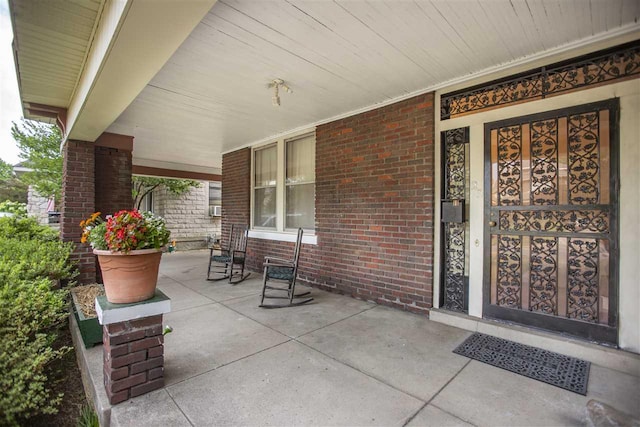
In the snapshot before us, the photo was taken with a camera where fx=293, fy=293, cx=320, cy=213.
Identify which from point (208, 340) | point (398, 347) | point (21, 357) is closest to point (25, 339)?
point (21, 357)

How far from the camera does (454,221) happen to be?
295 cm

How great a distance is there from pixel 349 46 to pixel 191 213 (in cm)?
904

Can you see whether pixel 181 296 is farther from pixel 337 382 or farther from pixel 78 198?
pixel 337 382

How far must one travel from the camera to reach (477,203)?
283 centimetres

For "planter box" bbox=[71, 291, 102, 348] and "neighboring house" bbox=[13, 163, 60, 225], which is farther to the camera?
"neighboring house" bbox=[13, 163, 60, 225]

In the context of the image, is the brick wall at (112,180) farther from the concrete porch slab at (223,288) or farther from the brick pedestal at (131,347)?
the brick pedestal at (131,347)

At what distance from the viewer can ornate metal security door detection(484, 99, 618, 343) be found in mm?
2225

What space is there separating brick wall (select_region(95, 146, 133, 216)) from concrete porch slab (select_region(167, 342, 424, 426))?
12.6 ft

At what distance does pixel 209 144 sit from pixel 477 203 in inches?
193

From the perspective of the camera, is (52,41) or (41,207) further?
(41,207)

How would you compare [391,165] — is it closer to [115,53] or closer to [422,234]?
[422,234]

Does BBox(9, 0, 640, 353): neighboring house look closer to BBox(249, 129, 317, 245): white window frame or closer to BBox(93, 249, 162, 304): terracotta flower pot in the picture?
BBox(249, 129, 317, 245): white window frame

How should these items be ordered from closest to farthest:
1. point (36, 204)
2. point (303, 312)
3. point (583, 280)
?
point (583, 280) → point (303, 312) → point (36, 204)

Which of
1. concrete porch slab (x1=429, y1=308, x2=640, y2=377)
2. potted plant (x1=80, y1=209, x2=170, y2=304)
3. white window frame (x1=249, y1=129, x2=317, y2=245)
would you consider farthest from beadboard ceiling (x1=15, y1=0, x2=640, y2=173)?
concrete porch slab (x1=429, y1=308, x2=640, y2=377)
